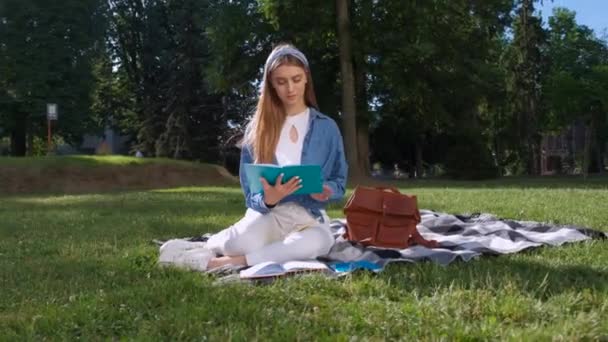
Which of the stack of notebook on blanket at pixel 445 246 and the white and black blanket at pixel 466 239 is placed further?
the white and black blanket at pixel 466 239

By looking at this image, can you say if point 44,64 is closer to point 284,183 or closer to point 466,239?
point 466,239

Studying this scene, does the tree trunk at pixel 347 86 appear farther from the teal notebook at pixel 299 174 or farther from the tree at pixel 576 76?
the teal notebook at pixel 299 174

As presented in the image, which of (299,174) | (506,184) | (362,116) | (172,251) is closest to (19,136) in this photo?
(362,116)

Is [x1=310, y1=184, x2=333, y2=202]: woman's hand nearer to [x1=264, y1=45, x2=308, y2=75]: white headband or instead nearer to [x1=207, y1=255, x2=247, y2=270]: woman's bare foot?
[x1=207, y1=255, x2=247, y2=270]: woman's bare foot

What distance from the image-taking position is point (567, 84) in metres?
28.2

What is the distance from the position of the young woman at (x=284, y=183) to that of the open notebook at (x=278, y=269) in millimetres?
250

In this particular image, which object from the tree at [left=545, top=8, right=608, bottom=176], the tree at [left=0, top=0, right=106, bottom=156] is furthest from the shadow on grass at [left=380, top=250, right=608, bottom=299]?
the tree at [left=0, top=0, right=106, bottom=156]

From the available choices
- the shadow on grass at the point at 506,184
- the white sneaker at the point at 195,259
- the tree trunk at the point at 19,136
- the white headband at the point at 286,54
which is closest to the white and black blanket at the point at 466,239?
the white sneaker at the point at 195,259

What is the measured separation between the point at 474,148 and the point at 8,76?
22.5 m

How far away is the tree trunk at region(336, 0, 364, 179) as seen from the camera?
842 inches

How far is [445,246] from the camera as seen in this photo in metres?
5.01

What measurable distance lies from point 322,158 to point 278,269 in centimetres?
109

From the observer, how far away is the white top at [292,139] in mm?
4766

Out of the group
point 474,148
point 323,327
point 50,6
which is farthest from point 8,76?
point 323,327
